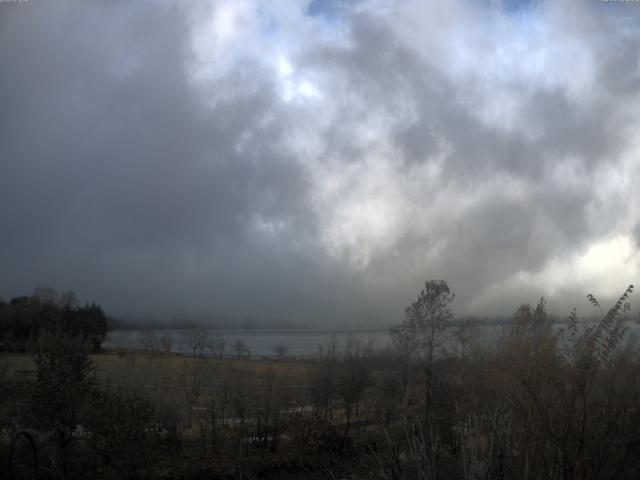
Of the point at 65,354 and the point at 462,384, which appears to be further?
the point at 462,384

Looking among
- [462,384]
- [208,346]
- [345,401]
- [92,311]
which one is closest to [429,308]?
[462,384]

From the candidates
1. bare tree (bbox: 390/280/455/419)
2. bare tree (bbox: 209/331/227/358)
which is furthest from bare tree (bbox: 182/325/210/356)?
bare tree (bbox: 390/280/455/419)

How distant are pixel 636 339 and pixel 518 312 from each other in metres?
3.30

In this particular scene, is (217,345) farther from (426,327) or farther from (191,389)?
(426,327)

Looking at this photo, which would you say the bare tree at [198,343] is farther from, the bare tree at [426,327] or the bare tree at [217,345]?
the bare tree at [426,327]

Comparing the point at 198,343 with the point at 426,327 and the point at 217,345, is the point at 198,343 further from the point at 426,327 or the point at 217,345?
the point at 426,327

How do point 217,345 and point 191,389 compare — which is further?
point 217,345

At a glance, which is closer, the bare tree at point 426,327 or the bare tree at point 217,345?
the bare tree at point 426,327

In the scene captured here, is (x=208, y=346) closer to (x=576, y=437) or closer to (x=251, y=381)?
(x=251, y=381)

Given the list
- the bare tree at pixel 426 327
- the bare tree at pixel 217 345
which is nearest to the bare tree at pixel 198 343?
the bare tree at pixel 217 345

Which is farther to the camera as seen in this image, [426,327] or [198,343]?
[198,343]

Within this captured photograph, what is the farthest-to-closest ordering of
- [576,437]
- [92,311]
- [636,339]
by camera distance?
[92,311] → [636,339] → [576,437]

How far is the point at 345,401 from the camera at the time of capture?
2320cm

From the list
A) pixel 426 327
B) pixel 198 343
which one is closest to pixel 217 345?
pixel 198 343
